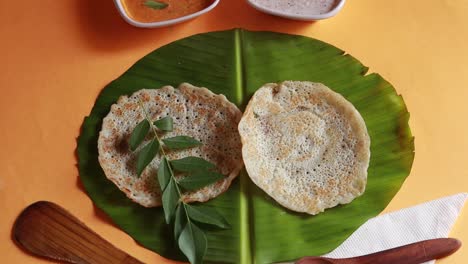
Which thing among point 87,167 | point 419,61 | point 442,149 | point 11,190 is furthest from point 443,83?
point 11,190

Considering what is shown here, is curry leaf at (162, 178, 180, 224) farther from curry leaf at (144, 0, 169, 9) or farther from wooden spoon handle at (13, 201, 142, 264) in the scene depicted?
curry leaf at (144, 0, 169, 9)

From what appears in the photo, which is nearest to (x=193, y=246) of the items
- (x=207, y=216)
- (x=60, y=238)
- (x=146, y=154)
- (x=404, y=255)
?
(x=207, y=216)

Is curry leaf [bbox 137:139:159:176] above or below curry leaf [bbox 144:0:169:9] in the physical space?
below

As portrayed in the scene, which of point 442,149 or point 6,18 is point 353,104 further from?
point 6,18

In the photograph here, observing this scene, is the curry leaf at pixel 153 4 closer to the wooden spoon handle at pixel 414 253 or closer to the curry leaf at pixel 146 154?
the curry leaf at pixel 146 154

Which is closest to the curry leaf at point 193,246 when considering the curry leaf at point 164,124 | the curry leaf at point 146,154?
the curry leaf at point 146,154

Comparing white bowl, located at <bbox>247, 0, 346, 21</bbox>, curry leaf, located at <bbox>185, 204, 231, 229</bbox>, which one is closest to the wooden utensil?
curry leaf, located at <bbox>185, 204, 231, 229</bbox>
